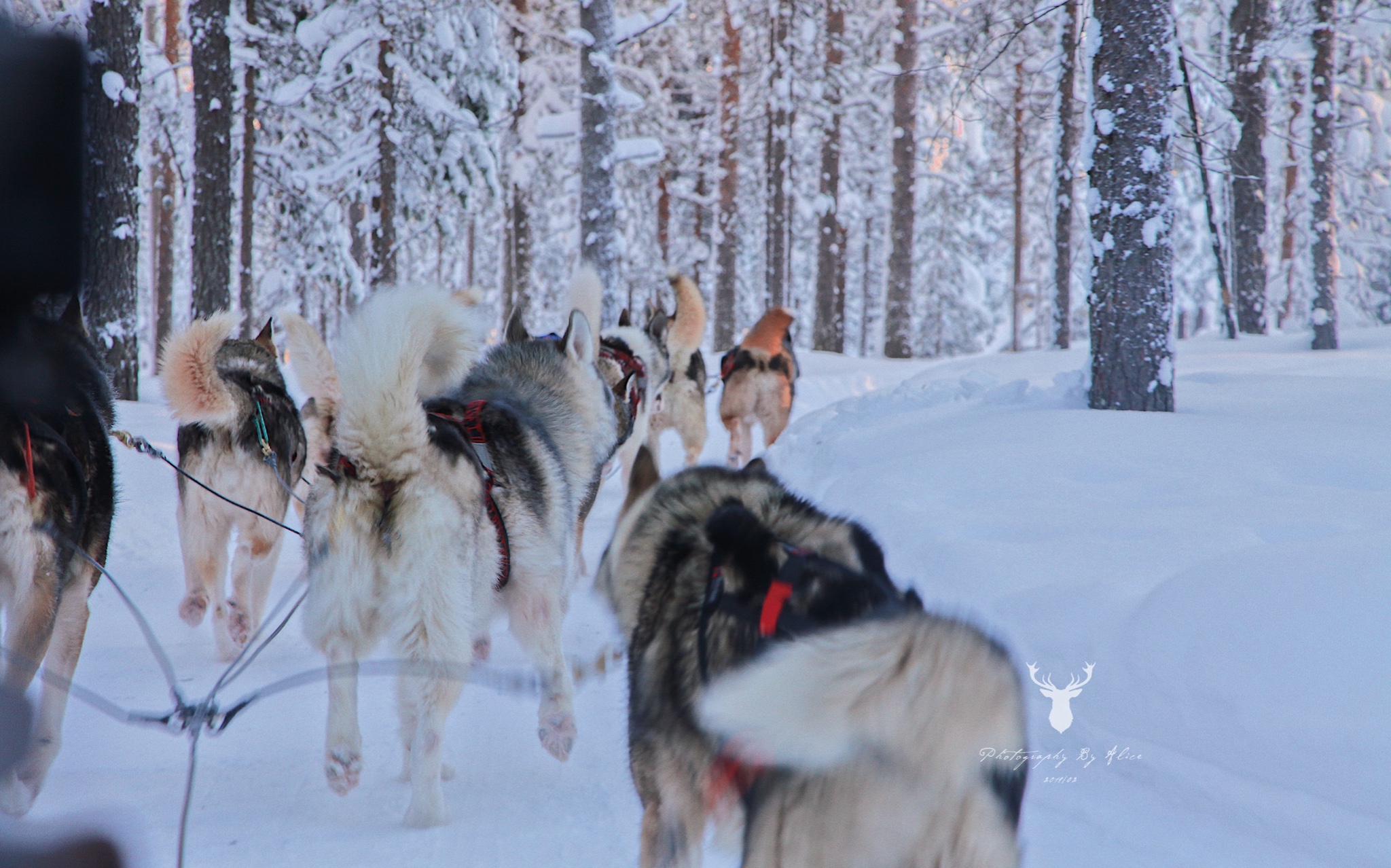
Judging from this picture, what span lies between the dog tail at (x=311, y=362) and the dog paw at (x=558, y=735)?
5.52 ft

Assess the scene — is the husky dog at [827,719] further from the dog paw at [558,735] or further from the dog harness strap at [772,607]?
the dog paw at [558,735]

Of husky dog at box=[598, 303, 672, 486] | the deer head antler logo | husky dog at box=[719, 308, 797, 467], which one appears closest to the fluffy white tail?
the deer head antler logo

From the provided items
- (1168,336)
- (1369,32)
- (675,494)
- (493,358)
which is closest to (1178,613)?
(675,494)

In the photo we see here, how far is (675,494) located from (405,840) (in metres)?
1.36

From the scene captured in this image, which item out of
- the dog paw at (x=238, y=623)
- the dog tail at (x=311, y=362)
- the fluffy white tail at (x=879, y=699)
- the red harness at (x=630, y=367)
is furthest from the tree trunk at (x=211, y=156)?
the fluffy white tail at (x=879, y=699)

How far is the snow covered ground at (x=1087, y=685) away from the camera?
236 cm

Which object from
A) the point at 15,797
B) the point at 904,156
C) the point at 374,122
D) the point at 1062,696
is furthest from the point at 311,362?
the point at 904,156

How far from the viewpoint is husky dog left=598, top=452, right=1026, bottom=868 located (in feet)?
4.67

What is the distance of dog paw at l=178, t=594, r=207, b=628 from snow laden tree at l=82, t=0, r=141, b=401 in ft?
17.0

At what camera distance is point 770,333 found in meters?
10.2

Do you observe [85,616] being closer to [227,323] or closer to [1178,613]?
[227,323]

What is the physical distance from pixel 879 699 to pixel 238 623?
377 cm

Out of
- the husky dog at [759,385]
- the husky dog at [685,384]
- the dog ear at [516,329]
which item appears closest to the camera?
the dog ear at [516,329]

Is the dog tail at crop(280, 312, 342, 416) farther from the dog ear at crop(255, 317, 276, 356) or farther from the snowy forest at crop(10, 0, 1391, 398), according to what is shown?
the snowy forest at crop(10, 0, 1391, 398)
